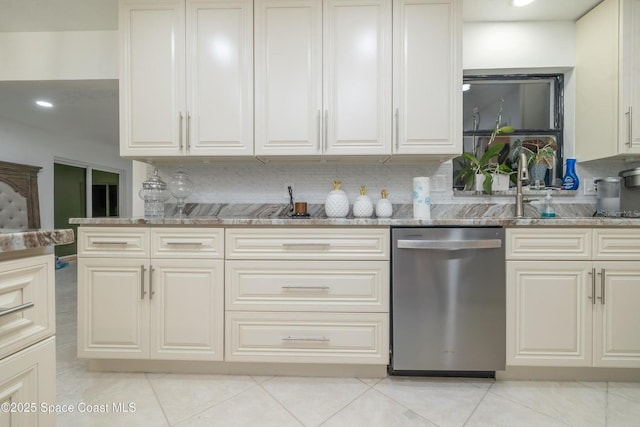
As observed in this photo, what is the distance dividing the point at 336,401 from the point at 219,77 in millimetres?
1990

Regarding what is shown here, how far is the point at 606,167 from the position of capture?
2135 mm

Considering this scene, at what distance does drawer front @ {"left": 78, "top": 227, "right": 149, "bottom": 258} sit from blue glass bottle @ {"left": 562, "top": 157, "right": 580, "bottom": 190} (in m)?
2.87

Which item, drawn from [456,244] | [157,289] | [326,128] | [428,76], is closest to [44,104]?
[157,289]

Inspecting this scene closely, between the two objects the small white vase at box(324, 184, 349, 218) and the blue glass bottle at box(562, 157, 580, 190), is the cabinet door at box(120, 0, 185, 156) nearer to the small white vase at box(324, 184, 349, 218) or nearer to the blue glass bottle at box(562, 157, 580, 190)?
the small white vase at box(324, 184, 349, 218)

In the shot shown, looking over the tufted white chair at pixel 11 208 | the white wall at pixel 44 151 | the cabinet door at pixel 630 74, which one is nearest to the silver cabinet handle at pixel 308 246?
the cabinet door at pixel 630 74

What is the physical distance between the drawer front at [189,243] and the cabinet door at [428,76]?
1256 millimetres

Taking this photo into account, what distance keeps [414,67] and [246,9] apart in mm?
1109

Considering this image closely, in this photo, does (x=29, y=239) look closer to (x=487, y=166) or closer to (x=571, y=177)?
(x=487, y=166)

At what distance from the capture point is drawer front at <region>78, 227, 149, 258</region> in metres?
1.65

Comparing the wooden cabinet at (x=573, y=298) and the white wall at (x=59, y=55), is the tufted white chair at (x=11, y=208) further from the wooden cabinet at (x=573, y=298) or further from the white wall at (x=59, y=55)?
the wooden cabinet at (x=573, y=298)

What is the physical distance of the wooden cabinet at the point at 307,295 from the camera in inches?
63.7

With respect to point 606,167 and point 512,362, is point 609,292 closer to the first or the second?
point 512,362

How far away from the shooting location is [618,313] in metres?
1.57

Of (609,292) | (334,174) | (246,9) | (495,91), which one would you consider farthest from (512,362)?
(246,9)
